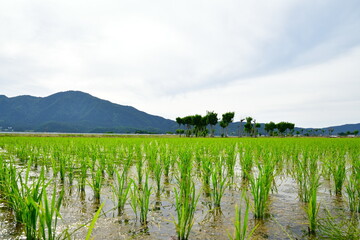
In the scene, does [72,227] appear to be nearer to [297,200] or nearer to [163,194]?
[163,194]

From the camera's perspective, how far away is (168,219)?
279cm

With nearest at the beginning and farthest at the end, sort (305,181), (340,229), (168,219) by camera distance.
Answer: (340,229)
(168,219)
(305,181)

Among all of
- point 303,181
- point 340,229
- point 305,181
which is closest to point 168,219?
point 340,229

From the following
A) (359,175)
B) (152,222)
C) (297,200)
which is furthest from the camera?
(297,200)

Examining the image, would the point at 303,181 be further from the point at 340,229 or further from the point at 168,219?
the point at 168,219

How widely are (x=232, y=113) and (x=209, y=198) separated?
2950 inches

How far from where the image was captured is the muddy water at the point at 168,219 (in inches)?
92.7

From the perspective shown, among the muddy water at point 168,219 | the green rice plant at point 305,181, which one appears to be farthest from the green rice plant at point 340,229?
the green rice plant at point 305,181

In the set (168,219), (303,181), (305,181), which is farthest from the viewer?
(303,181)

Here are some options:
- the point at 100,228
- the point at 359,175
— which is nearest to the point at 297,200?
the point at 359,175

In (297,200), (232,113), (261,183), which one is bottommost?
(297,200)

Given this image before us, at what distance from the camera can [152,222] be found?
Result: 2652mm

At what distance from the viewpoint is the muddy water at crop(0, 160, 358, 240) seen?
7.72 ft

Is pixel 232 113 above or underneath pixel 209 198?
above
